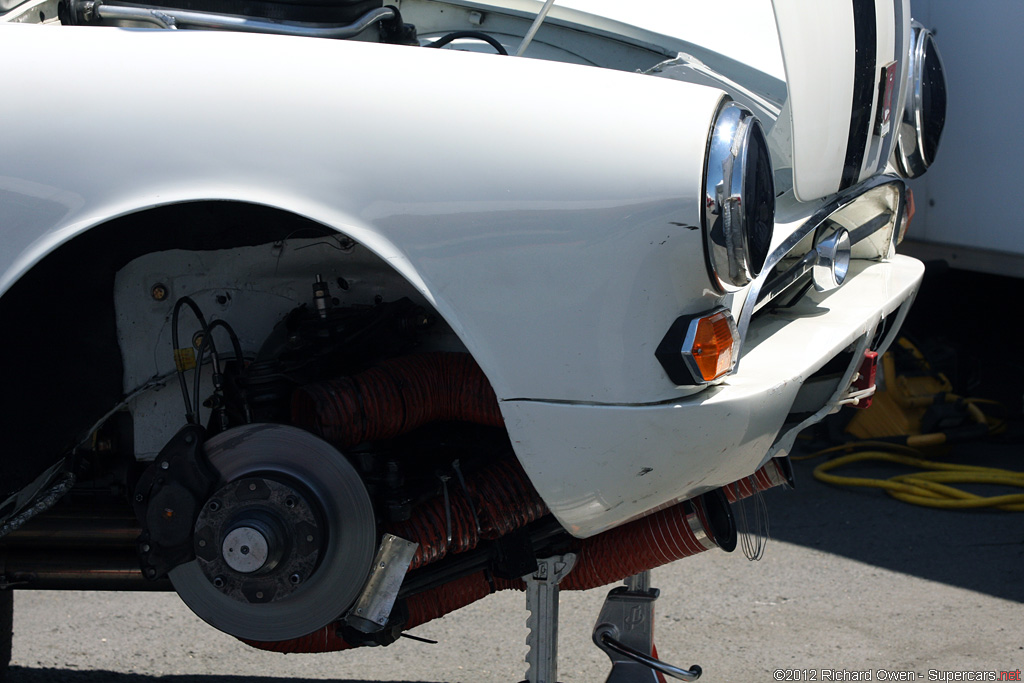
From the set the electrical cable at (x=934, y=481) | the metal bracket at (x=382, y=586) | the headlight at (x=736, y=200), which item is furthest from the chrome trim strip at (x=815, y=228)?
the electrical cable at (x=934, y=481)

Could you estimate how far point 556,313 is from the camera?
4.39 feet

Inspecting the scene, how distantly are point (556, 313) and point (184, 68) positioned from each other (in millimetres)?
652

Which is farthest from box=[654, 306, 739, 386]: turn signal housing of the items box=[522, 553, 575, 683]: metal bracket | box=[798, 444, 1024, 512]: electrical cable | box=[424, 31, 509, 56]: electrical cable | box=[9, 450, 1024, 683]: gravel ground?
box=[798, 444, 1024, 512]: electrical cable

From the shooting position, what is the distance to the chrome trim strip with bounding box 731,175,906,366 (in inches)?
60.6

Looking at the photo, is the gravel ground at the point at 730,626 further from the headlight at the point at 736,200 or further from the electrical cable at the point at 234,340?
the headlight at the point at 736,200

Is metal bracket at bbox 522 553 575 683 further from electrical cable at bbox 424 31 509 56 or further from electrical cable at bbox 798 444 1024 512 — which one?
electrical cable at bbox 798 444 1024 512

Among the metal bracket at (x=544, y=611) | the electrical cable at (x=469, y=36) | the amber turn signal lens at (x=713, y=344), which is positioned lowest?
the metal bracket at (x=544, y=611)

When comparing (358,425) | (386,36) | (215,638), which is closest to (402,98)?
(358,425)

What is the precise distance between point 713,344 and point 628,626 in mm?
980

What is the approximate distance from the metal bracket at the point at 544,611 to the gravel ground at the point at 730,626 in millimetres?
765

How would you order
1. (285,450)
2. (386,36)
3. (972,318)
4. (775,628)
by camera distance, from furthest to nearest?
1. (972,318)
2. (775,628)
3. (386,36)
4. (285,450)

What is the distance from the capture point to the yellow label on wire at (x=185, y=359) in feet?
5.76

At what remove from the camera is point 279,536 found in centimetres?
154

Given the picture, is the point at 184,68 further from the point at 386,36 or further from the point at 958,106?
the point at 958,106
